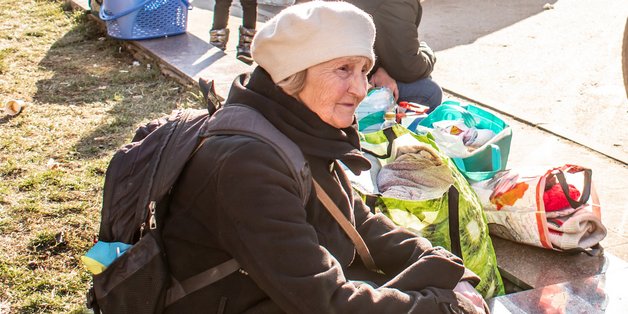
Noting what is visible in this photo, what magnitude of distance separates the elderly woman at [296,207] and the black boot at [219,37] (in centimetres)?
441

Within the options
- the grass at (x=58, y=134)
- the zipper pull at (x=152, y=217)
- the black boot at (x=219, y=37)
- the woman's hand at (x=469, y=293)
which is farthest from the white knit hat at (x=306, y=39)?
the black boot at (x=219, y=37)

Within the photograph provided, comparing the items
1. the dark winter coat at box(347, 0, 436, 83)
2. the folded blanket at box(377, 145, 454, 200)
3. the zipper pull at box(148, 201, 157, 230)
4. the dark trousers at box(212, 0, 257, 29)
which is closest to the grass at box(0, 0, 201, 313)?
the dark trousers at box(212, 0, 257, 29)

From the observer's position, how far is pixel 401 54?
441 centimetres

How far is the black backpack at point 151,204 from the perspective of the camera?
2.19 metres

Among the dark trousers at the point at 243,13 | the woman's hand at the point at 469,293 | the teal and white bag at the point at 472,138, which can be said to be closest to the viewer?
the woman's hand at the point at 469,293

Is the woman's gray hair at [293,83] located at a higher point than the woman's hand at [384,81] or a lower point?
higher

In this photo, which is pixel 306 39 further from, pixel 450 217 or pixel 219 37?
pixel 219 37

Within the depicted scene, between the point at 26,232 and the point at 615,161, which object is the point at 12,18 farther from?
the point at 615,161

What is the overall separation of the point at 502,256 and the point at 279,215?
1.70 metres

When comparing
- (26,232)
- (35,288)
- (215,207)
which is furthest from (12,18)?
(215,207)

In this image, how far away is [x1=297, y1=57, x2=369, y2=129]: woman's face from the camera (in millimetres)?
2396

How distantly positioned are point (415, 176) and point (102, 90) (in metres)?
3.31

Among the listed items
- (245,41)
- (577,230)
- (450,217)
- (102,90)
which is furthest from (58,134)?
(577,230)

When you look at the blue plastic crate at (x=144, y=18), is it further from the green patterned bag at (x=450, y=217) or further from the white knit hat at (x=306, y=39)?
the white knit hat at (x=306, y=39)
